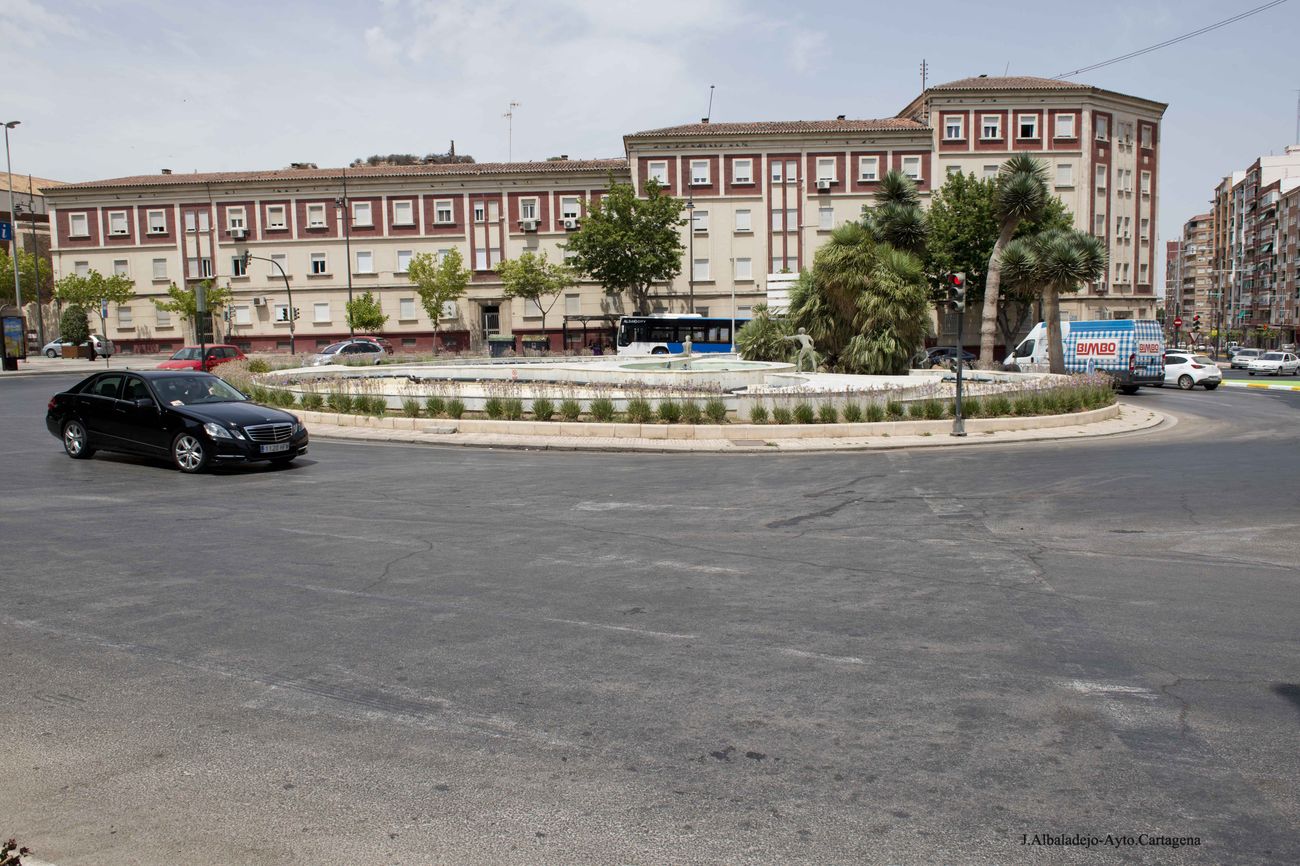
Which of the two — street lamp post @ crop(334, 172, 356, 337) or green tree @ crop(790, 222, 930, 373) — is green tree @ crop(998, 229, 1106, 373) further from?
street lamp post @ crop(334, 172, 356, 337)

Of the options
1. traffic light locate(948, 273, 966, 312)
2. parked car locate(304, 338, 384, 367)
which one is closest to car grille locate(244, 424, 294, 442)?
traffic light locate(948, 273, 966, 312)

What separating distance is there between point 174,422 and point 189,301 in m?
55.0

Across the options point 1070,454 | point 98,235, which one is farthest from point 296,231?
point 1070,454

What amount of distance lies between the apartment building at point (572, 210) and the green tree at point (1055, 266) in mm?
26371

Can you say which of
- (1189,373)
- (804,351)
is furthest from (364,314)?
(1189,373)

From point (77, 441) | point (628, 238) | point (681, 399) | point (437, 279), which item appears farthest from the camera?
point (437, 279)

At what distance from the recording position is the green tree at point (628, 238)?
193 ft

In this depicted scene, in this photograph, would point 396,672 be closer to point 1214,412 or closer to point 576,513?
point 576,513

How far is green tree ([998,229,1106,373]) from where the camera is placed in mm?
35031

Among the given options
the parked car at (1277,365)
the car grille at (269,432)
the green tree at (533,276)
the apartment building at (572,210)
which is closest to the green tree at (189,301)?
the apartment building at (572,210)

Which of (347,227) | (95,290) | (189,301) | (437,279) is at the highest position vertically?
(347,227)

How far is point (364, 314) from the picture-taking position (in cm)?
6353

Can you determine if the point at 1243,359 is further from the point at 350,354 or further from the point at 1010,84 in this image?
the point at 350,354

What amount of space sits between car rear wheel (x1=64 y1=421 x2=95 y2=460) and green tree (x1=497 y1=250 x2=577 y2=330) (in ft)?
151
